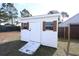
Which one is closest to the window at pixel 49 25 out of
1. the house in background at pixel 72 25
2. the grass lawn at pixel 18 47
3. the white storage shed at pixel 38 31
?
the white storage shed at pixel 38 31

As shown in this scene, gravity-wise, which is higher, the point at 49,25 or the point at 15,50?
the point at 49,25

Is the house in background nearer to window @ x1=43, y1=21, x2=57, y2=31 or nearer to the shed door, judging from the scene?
window @ x1=43, y1=21, x2=57, y2=31

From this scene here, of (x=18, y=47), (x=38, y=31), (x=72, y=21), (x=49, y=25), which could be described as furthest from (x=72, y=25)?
(x=18, y=47)

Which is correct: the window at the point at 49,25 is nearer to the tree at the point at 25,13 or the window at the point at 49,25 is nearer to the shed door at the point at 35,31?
the shed door at the point at 35,31

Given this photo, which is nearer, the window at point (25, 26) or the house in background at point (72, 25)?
the house in background at point (72, 25)

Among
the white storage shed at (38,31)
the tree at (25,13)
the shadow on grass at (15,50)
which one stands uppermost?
the tree at (25,13)

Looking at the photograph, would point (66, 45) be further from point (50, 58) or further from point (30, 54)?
point (30, 54)

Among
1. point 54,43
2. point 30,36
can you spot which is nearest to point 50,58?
point 54,43

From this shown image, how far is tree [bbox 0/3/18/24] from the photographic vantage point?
110 inches

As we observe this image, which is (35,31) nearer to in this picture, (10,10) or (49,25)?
(49,25)

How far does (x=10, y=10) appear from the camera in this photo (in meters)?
2.82

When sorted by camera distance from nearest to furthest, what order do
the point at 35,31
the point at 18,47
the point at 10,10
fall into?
the point at 10,10 < the point at 18,47 < the point at 35,31

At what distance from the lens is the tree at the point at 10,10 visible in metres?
2.81

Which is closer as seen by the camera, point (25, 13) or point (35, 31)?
point (25, 13)
